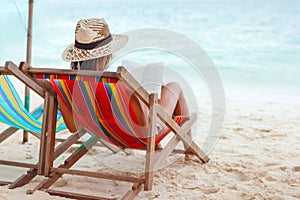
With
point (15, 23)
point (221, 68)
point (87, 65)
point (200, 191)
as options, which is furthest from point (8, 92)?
point (15, 23)

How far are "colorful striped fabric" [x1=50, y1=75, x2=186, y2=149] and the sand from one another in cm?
29

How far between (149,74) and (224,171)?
784 millimetres

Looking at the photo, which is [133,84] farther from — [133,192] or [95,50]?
[133,192]

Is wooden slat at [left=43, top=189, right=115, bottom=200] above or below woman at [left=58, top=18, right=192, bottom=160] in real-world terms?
below

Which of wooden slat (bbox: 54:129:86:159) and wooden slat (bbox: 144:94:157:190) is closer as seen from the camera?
wooden slat (bbox: 144:94:157:190)

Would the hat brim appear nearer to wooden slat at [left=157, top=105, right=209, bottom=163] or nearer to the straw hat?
the straw hat

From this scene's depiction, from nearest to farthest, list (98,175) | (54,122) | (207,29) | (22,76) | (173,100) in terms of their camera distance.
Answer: (22,76) → (98,175) → (54,122) → (173,100) → (207,29)

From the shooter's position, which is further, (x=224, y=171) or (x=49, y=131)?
(x=224, y=171)

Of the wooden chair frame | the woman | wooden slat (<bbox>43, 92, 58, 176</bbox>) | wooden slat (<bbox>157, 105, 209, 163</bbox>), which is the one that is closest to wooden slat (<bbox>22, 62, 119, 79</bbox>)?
the wooden chair frame

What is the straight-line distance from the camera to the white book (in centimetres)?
245

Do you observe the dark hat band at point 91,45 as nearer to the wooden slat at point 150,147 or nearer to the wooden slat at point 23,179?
the wooden slat at point 150,147

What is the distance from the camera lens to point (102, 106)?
7.48 ft

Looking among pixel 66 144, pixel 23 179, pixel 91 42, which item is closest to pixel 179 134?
pixel 66 144

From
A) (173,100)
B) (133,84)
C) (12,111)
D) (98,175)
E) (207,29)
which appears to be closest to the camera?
(133,84)
